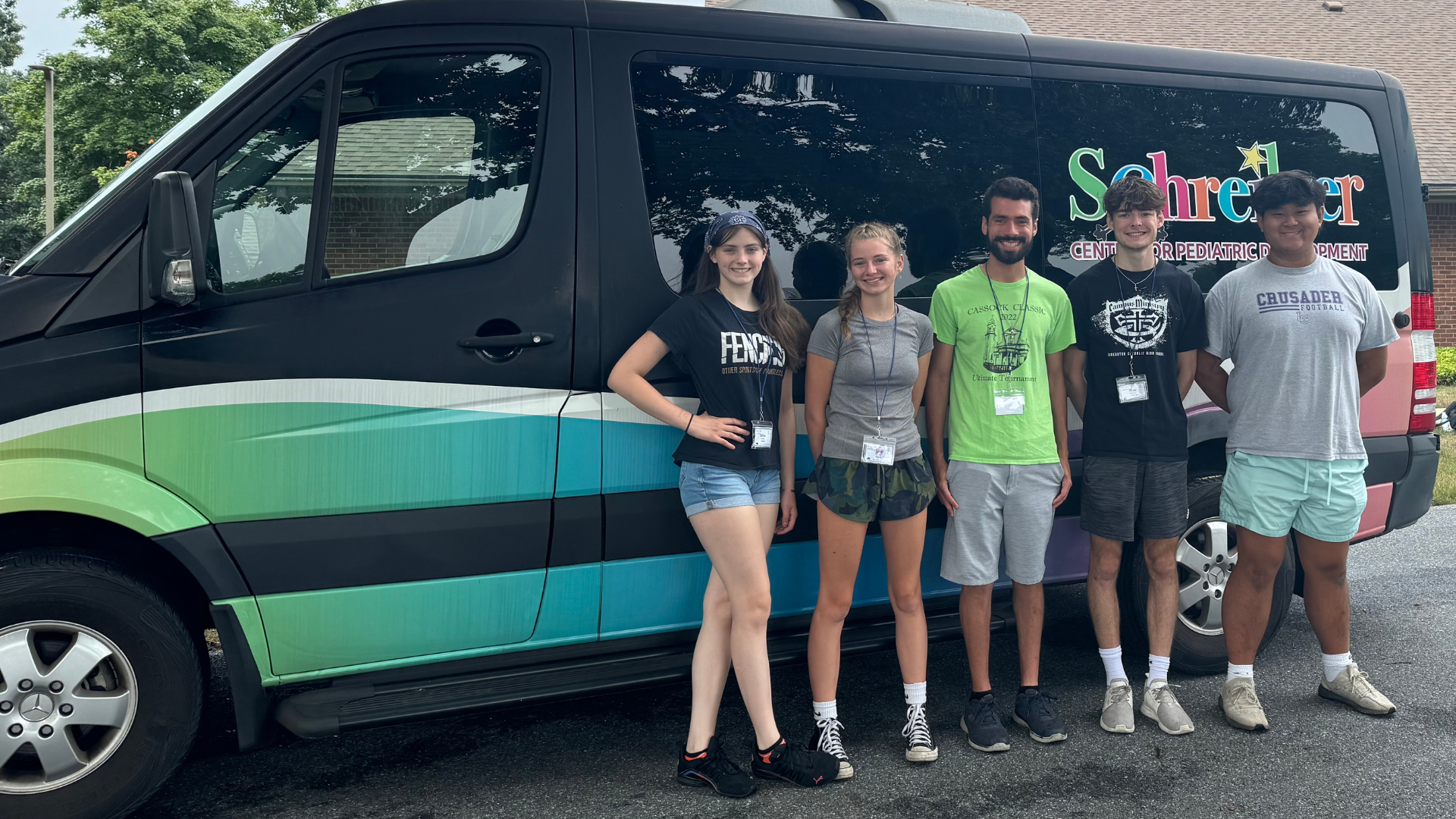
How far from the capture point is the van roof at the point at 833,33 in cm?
332

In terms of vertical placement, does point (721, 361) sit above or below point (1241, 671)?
above

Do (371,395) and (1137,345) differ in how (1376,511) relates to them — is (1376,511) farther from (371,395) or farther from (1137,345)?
(371,395)

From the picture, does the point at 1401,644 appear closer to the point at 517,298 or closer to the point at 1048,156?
the point at 1048,156

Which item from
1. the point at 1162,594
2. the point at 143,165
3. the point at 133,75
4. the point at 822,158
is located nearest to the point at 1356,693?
the point at 1162,594

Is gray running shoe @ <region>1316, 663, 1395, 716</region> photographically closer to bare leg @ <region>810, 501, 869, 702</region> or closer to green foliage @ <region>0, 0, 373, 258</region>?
bare leg @ <region>810, 501, 869, 702</region>

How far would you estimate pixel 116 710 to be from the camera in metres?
3.09

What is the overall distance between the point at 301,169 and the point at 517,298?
707mm

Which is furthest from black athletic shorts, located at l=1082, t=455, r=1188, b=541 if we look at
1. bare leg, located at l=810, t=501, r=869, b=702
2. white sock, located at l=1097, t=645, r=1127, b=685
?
bare leg, located at l=810, t=501, r=869, b=702

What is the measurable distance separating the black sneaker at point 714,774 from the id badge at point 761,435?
3.16 ft

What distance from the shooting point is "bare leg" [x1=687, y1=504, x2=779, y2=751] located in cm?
338

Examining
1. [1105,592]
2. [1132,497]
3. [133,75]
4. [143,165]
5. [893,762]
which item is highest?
[133,75]

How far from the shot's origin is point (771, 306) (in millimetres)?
3457

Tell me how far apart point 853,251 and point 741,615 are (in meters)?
1.20

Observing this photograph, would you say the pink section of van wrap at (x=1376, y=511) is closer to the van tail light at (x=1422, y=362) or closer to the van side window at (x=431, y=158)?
the van tail light at (x=1422, y=362)
